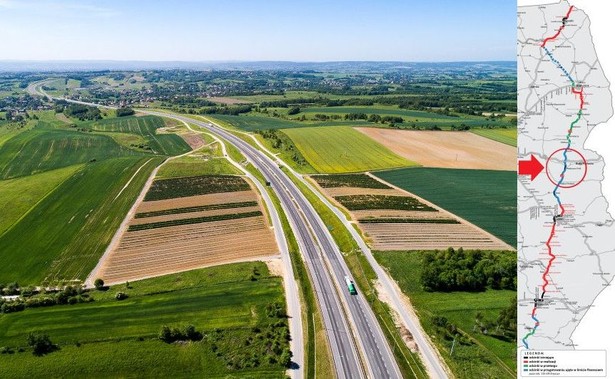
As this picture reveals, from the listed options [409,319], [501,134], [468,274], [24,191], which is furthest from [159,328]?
[501,134]

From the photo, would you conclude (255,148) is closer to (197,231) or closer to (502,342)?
(197,231)

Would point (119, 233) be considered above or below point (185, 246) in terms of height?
above

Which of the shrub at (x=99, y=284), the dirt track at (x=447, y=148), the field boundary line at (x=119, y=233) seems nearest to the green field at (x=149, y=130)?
the field boundary line at (x=119, y=233)

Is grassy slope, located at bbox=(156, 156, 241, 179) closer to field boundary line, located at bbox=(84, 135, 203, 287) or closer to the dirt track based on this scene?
field boundary line, located at bbox=(84, 135, 203, 287)

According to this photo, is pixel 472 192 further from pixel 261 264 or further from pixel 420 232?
pixel 261 264

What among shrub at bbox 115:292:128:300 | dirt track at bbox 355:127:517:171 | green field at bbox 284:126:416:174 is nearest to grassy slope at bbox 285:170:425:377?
green field at bbox 284:126:416:174

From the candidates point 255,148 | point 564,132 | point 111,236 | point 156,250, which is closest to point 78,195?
point 111,236

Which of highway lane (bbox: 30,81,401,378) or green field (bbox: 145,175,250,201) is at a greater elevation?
green field (bbox: 145,175,250,201)
